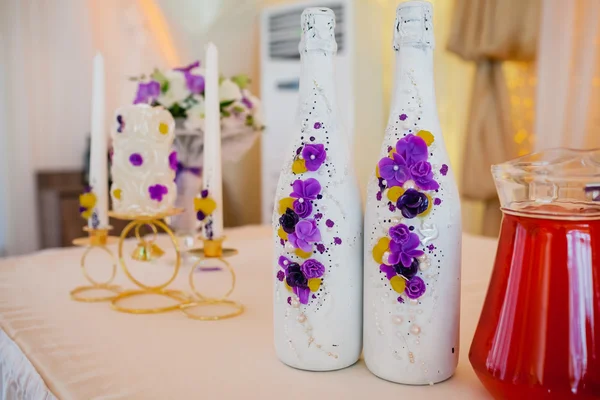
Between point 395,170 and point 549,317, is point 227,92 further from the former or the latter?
point 549,317

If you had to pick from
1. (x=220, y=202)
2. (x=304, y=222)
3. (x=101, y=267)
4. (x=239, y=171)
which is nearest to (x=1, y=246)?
(x=239, y=171)

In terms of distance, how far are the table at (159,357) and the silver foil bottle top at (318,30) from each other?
1.09 feet

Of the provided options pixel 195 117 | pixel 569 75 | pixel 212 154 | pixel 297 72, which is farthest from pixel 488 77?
pixel 212 154

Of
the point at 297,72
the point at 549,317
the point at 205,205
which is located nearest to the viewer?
the point at 549,317

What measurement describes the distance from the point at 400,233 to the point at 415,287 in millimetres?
51

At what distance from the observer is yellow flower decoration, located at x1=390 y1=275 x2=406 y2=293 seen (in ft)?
1.59

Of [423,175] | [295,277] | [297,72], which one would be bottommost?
[295,277]

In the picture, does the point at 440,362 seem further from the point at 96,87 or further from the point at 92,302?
the point at 96,87

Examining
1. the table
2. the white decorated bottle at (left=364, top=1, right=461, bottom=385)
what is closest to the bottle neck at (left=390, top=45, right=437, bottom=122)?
the white decorated bottle at (left=364, top=1, right=461, bottom=385)

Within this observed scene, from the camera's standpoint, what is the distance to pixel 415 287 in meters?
0.48

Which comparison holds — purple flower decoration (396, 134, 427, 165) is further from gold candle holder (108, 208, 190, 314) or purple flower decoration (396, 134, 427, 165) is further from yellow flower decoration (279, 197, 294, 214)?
gold candle holder (108, 208, 190, 314)

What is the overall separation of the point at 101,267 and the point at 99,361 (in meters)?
0.50

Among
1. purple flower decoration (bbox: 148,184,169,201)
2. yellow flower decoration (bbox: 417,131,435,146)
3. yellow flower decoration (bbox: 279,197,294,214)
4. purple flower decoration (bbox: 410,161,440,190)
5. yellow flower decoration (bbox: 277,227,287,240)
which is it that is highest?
yellow flower decoration (bbox: 417,131,435,146)

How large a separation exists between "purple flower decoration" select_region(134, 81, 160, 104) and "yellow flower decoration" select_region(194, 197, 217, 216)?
0.50 meters
